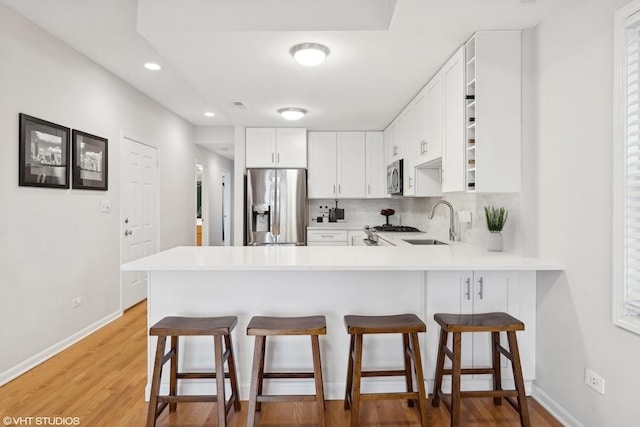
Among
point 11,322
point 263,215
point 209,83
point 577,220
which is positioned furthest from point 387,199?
point 11,322

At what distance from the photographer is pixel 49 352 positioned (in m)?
2.83

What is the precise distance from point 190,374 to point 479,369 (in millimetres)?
1649

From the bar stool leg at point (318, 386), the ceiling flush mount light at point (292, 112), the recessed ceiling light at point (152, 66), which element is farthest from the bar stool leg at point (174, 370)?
the ceiling flush mount light at point (292, 112)

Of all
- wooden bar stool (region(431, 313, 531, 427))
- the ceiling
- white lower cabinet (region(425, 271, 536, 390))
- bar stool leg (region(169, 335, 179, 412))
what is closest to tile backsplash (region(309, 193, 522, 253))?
white lower cabinet (region(425, 271, 536, 390))

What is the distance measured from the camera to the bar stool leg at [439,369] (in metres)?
2.03

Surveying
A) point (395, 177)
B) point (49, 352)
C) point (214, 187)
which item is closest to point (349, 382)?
point (49, 352)

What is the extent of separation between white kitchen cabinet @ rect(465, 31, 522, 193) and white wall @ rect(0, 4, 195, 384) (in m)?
3.15

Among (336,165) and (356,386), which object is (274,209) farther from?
(356,386)

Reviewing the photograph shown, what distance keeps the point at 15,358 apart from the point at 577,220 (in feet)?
12.0

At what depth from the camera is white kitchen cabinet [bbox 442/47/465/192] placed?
2.45 meters

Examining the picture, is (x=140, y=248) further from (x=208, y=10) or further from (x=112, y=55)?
(x=208, y=10)

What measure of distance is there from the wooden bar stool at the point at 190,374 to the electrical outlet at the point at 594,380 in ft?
5.95

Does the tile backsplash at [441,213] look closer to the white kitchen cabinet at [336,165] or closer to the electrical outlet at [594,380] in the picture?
the white kitchen cabinet at [336,165]

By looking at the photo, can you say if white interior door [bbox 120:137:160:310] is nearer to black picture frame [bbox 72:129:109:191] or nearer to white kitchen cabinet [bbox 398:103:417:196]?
black picture frame [bbox 72:129:109:191]
